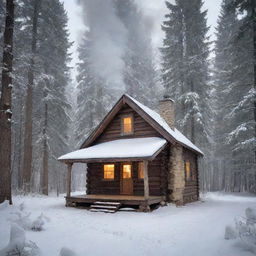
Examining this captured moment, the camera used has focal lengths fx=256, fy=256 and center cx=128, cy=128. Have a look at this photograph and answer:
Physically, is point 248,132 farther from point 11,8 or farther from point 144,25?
point 144,25

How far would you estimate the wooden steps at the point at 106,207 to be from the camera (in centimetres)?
1355

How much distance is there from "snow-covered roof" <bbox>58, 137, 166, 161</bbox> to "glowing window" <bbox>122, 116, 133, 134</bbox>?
768 mm

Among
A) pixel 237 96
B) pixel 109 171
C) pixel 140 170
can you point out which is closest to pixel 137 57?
pixel 237 96

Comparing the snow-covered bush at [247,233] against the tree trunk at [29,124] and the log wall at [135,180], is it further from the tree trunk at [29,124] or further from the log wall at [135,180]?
the tree trunk at [29,124]

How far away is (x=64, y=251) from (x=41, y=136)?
19281mm

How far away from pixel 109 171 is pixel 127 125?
349 centimetres

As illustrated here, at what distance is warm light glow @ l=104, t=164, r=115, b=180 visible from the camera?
17.8 metres

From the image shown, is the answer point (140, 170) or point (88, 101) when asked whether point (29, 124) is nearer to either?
point (140, 170)

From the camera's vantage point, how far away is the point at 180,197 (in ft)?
53.1

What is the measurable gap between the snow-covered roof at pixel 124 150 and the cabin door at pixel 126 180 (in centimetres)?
168

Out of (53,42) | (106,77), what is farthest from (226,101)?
(53,42)

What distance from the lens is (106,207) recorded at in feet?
45.4

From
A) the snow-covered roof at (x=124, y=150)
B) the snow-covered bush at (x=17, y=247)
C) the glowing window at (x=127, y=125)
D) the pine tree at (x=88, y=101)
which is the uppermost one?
the pine tree at (x=88, y=101)

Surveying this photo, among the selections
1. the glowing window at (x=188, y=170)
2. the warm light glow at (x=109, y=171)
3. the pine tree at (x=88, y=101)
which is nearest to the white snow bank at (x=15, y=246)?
the warm light glow at (x=109, y=171)
